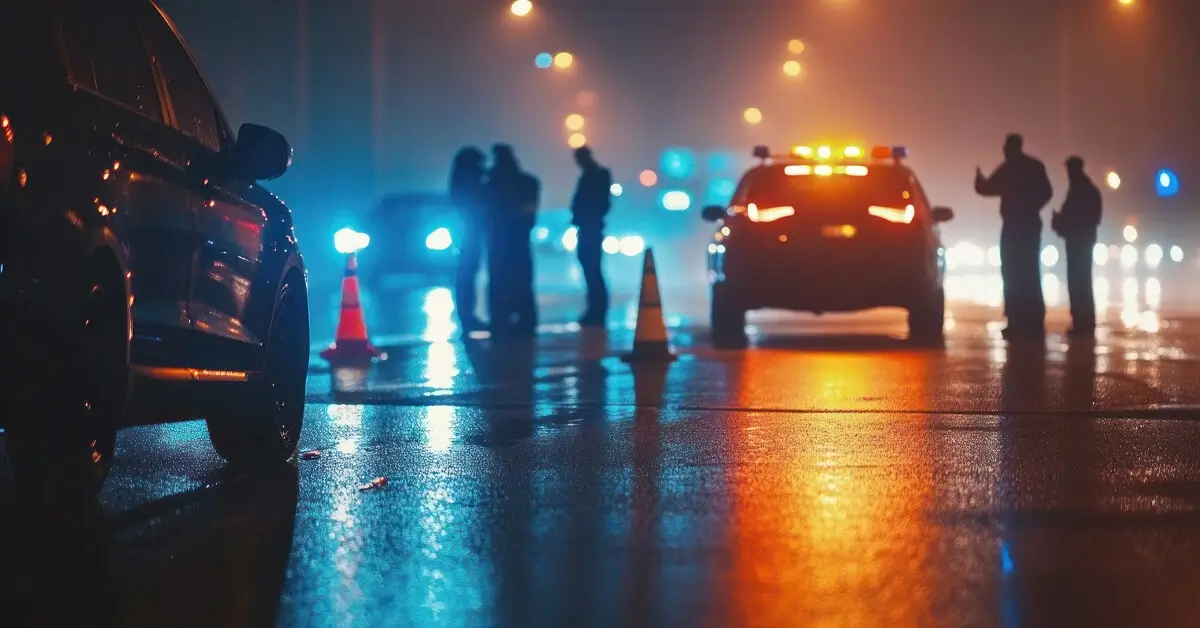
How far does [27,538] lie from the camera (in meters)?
5.30

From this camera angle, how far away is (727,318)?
50.5ft

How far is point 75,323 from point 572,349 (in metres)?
10.1

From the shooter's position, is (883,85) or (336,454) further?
(883,85)

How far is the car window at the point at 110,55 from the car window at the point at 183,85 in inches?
7.7

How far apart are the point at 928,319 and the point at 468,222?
5547 millimetres

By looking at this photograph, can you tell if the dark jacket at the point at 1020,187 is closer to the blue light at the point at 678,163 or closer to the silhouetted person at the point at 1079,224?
the silhouetted person at the point at 1079,224

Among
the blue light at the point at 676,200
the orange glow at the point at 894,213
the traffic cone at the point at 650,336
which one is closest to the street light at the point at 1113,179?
the blue light at the point at 676,200

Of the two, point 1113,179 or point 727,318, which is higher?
point 1113,179

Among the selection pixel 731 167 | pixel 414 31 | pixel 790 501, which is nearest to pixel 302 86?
pixel 414 31

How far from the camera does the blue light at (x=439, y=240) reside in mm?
31219

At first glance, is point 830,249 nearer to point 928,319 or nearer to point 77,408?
point 928,319

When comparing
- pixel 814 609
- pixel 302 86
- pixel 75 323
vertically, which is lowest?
pixel 814 609

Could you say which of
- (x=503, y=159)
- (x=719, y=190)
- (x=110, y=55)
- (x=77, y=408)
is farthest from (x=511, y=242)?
(x=719, y=190)

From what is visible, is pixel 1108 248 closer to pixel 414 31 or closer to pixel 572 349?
pixel 414 31
